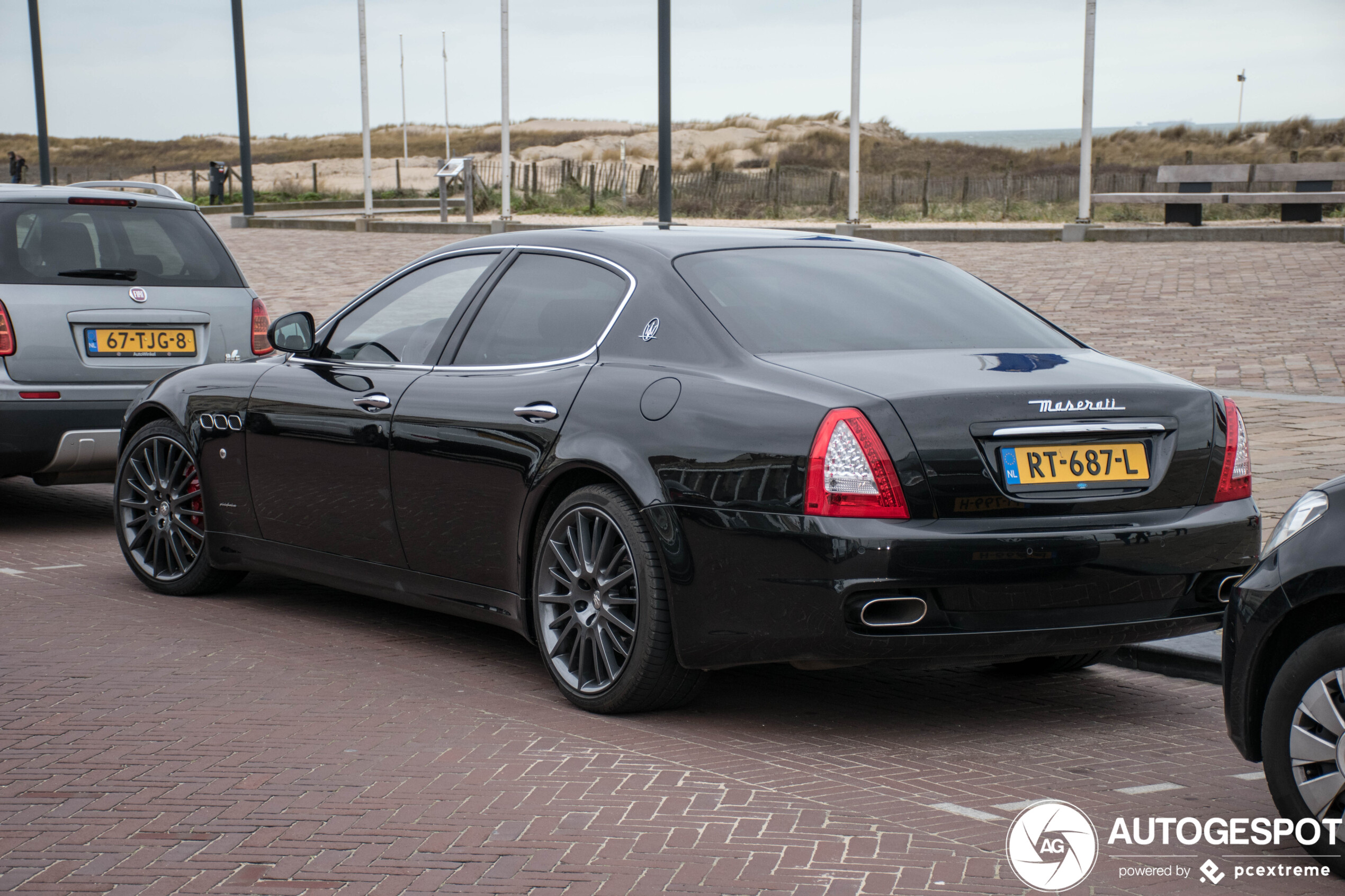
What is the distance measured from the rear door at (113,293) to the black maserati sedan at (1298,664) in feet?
19.7

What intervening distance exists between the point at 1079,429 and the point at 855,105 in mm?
26018

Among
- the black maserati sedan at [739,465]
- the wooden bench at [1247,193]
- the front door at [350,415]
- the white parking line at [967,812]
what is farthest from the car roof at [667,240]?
the wooden bench at [1247,193]

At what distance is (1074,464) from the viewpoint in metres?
4.38

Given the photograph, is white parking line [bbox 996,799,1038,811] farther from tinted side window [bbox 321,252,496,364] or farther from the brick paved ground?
tinted side window [bbox 321,252,496,364]

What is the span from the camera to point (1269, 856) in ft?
12.2

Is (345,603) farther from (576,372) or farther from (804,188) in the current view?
(804,188)

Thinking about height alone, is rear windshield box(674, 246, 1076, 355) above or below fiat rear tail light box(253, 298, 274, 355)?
above

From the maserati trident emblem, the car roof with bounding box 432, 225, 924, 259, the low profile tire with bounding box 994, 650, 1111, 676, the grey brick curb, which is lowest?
the low profile tire with bounding box 994, 650, 1111, 676

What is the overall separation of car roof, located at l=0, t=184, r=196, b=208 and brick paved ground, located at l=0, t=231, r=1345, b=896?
246 cm

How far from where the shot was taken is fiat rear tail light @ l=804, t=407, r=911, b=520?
13.9 feet

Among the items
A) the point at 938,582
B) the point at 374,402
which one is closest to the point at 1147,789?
the point at 938,582

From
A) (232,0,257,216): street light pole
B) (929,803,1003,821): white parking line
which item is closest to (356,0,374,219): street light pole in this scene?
(232,0,257,216): street light pole

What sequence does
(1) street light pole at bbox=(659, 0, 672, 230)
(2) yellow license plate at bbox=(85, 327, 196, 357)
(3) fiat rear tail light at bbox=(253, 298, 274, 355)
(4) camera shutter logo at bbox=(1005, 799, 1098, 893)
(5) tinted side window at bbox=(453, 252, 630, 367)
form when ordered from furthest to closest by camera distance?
(1) street light pole at bbox=(659, 0, 672, 230) → (3) fiat rear tail light at bbox=(253, 298, 274, 355) → (2) yellow license plate at bbox=(85, 327, 196, 357) → (5) tinted side window at bbox=(453, 252, 630, 367) → (4) camera shutter logo at bbox=(1005, 799, 1098, 893)

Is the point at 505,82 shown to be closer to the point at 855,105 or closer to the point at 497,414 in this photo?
the point at 855,105
